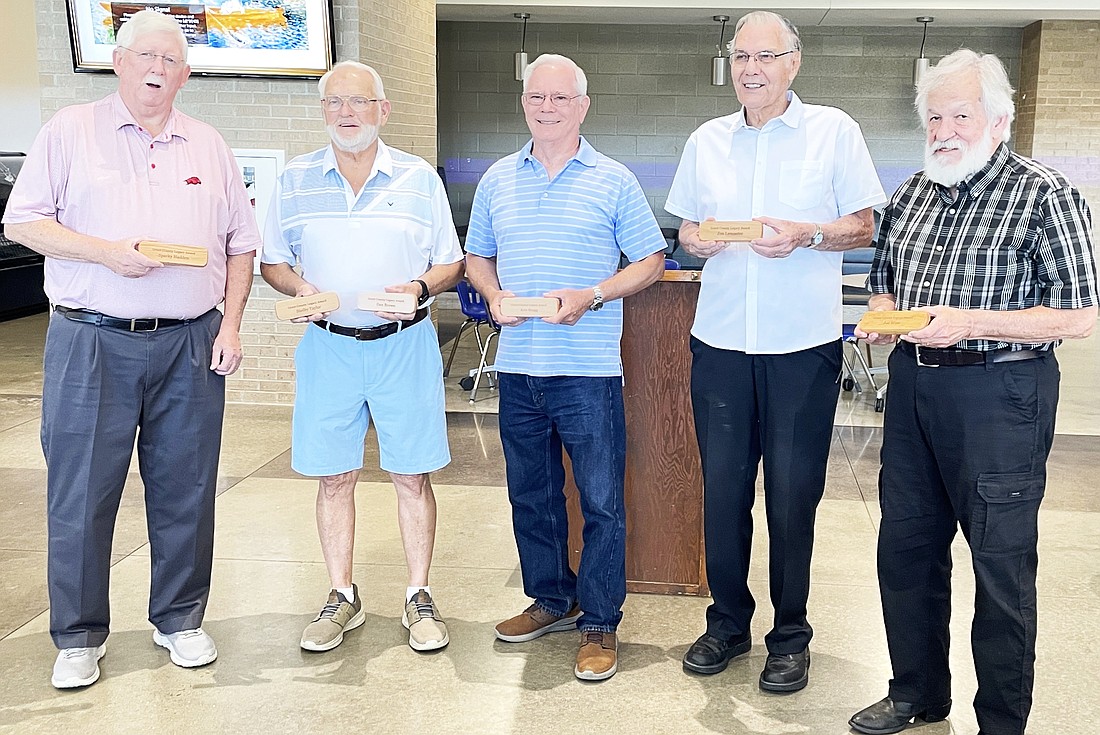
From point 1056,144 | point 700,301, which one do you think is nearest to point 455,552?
point 700,301

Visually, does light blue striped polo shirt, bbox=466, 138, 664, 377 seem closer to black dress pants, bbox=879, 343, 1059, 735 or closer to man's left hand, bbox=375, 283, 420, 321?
man's left hand, bbox=375, 283, 420, 321

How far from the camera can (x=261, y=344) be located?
689cm

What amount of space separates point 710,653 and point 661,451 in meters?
0.78

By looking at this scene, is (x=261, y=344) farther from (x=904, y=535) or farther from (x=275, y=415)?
(x=904, y=535)

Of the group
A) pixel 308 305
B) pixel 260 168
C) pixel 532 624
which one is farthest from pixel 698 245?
pixel 260 168

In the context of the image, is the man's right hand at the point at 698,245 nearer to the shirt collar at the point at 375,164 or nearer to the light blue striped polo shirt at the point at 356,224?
the light blue striped polo shirt at the point at 356,224

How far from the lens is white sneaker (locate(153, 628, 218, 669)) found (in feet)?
10.6

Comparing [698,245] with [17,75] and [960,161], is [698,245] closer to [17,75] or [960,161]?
[960,161]

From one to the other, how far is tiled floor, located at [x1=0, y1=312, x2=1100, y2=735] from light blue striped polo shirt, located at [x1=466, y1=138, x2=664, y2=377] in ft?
3.04

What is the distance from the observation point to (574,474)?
3246 mm

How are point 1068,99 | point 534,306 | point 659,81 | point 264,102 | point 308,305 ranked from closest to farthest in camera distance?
point 534,306, point 308,305, point 264,102, point 1068,99, point 659,81

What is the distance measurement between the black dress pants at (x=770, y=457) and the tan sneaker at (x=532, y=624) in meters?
0.54

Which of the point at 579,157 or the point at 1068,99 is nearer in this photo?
the point at 579,157

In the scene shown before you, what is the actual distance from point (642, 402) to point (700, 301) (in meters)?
0.70
